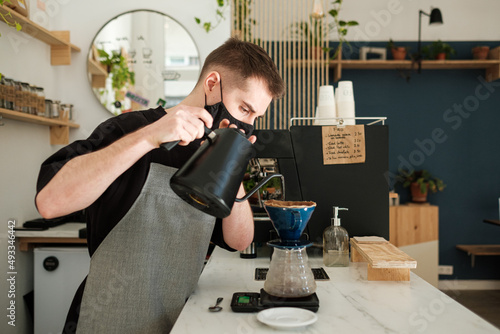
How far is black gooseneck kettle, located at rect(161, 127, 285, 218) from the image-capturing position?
35.5 inches

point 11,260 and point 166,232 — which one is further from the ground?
point 166,232

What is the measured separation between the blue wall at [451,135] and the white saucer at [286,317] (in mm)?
3959

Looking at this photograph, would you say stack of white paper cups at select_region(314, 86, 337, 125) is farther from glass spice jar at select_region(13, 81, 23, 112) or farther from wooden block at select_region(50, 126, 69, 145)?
wooden block at select_region(50, 126, 69, 145)

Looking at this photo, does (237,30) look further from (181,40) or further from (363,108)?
(363,108)

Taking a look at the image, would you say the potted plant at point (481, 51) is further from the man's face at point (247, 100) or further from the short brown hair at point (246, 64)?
the man's face at point (247, 100)

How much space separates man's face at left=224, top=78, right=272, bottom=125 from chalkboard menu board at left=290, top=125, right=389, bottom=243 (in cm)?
49

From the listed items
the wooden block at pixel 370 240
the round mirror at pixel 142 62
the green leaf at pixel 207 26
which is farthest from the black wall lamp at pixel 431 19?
the wooden block at pixel 370 240

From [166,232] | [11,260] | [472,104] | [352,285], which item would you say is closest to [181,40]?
[11,260]

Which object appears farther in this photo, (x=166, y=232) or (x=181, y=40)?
(x=181, y=40)

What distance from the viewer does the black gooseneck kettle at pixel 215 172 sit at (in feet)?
2.96

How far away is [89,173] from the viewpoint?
1021 millimetres

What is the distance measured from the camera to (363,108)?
4707mm

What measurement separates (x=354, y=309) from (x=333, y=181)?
744 mm

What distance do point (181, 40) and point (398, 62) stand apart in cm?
245
